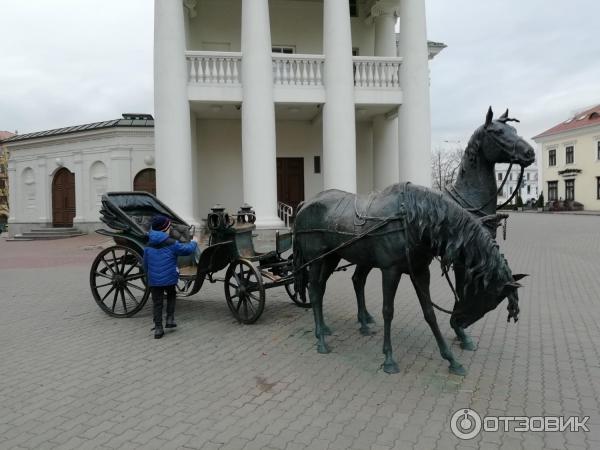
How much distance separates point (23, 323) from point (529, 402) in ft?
21.0

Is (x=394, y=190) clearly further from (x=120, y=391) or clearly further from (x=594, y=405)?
(x=120, y=391)

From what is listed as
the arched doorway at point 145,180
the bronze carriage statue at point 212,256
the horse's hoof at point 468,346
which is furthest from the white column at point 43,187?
the horse's hoof at point 468,346

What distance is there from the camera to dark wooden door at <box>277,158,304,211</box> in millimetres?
18562

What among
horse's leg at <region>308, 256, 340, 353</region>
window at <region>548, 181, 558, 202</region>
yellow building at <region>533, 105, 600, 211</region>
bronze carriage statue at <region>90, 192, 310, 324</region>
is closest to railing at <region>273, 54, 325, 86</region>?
bronze carriage statue at <region>90, 192, 310, 324</region>

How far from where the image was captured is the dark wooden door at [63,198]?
67.3 ft

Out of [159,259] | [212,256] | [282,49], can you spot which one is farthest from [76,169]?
[159,259]

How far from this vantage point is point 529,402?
11.4 feet

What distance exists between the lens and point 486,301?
382 cm

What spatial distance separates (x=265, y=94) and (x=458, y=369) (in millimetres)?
11646

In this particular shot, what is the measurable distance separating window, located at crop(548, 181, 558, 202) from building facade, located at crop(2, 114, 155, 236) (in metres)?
46.3

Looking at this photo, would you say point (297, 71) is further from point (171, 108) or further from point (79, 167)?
point (79, 167)

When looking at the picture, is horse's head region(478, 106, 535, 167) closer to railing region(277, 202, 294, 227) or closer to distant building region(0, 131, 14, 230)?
railing region(277, 202, 294, 227)

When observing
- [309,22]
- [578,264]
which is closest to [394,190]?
[578,264]
